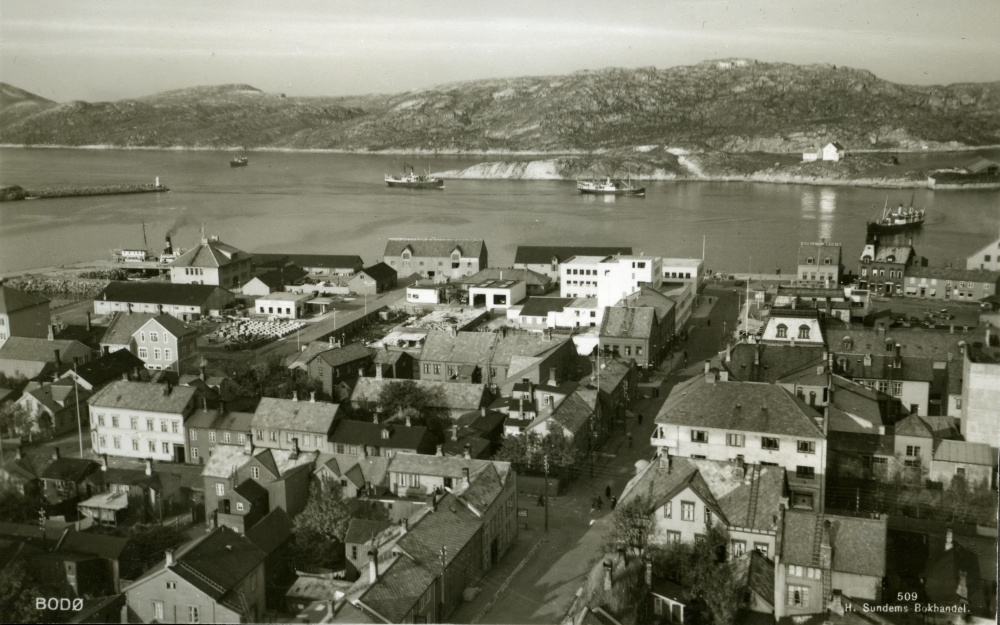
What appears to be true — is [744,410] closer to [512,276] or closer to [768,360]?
A: [768,360]

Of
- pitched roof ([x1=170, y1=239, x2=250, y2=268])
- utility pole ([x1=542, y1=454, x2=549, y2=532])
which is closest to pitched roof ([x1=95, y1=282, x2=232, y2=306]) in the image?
pitched roof ([x1=170, y1=239, x2=250, y2=268])

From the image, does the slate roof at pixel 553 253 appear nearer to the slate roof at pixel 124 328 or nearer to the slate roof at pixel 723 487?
the slate roof at pixel 124 328

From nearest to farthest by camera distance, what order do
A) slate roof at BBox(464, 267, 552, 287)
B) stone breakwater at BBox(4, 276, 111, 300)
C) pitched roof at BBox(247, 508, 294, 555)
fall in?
pitched roof at BBox(247, 508, 294, 555)
slate roof at BBox(464, 267, 552, 287)
stone breakwater at BBox(4, 276, 111, 300)

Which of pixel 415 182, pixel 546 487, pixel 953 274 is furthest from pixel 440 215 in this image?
pixel 546 487

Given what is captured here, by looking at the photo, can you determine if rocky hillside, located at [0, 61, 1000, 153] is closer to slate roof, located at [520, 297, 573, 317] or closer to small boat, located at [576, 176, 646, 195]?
small boat, located at [576, 176, 646, 195]

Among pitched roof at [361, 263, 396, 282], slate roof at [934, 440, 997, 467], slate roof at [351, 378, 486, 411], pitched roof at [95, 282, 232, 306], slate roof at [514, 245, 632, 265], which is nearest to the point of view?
slate roof at [934, 440, 997, 467]

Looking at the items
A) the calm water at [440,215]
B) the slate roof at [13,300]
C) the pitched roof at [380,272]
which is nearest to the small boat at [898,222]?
the calm water at [440,215]

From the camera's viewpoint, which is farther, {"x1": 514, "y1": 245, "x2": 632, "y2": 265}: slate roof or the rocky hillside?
the rocky hillside
